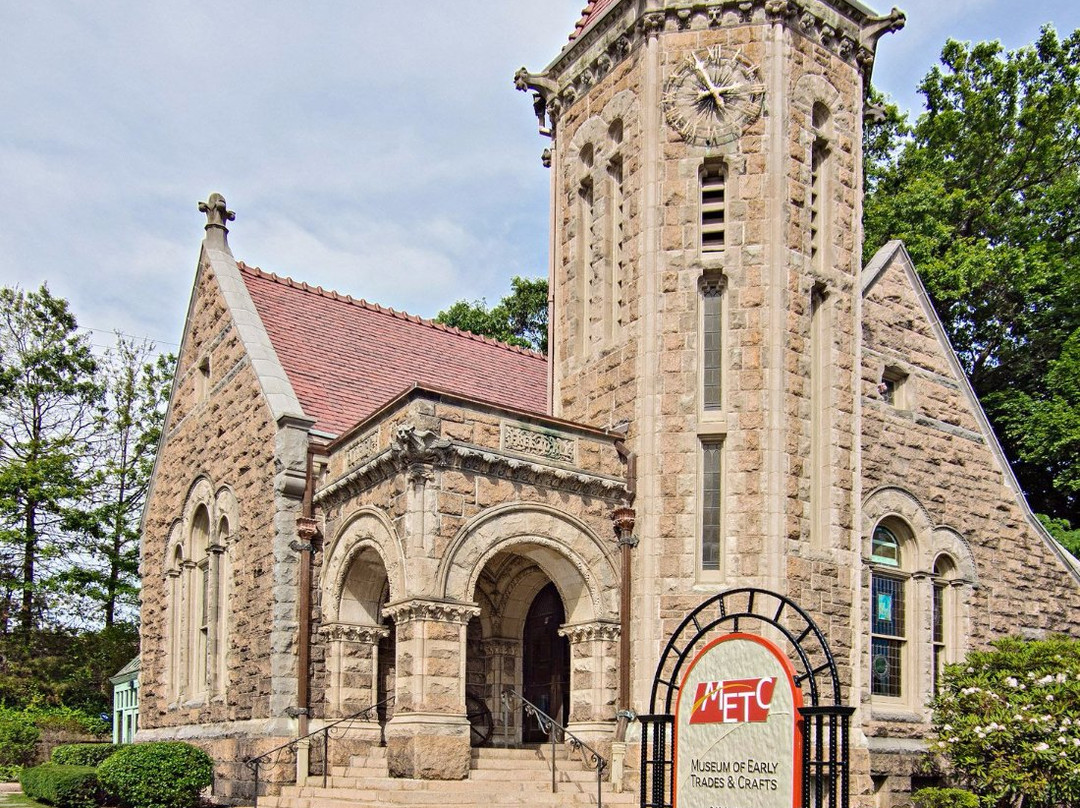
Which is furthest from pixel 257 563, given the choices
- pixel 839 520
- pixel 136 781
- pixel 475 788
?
pixel 839 520

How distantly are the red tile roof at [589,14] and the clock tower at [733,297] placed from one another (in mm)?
864

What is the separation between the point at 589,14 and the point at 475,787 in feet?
38.8

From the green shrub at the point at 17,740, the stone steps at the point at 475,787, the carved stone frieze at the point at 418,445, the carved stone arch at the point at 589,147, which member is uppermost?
the carved stone arch at the point at 589,147

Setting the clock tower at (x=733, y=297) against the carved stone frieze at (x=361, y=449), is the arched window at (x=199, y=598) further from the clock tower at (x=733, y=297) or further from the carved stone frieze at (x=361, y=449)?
the clock tower at (x=733, y=297)

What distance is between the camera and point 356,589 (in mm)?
16047

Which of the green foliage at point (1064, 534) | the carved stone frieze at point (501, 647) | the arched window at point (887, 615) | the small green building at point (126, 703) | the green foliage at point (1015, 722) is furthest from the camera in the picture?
the small green building at point (126, 703)

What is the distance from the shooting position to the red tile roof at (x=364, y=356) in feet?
60.8

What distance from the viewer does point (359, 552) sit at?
15.5 meters

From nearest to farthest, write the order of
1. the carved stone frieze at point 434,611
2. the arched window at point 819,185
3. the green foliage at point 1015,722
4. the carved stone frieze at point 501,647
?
1. the carved stone frieze at point 434,611
2. the green foliage at point 1015,722
3. the arched window at point 819,185
4. the carved stone frieze at point 501,647

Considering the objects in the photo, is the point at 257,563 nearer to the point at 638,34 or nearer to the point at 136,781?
the point at 136,781

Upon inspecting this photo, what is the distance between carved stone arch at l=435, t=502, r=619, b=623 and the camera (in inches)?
555

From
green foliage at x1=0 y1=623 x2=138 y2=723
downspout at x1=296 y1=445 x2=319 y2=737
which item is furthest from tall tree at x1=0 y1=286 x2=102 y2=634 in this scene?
downspout at x1=296 y1=445 x2=319 y2=737

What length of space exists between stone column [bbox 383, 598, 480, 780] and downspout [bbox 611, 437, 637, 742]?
6.75 ft

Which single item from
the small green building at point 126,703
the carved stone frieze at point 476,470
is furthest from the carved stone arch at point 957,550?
the small green building at point 126,703
